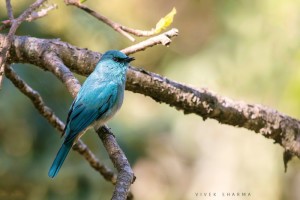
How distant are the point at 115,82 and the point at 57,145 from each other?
2.54 meters

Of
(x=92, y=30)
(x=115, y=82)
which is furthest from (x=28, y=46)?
(x=92, y=30)

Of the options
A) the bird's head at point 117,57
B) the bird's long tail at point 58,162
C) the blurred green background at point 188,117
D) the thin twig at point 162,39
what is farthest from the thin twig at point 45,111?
the blurred green background at point 188,117

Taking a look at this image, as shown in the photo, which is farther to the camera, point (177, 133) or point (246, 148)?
point (177, 133)

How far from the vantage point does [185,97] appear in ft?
11.5

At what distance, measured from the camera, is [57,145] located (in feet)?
19.5

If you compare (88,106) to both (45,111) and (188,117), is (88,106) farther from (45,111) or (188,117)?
(188,117)

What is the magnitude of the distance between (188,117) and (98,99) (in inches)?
133

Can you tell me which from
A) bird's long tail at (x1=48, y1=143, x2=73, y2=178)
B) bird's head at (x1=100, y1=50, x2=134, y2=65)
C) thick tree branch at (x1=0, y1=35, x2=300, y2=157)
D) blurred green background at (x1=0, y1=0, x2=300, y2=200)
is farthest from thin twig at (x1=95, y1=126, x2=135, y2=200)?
Answer: blurred green background at (x1=0, y1=0, x2=300, y2=200)

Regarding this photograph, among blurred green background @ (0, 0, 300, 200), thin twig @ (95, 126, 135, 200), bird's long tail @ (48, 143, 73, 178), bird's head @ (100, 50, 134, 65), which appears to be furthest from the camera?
blurred green background @ (0, 0, 300, 200)

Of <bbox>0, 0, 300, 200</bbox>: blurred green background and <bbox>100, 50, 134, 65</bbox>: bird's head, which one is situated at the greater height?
<bbox>0, 0, 300, 200</bbox>: blurred green background

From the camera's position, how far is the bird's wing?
3.31 metres

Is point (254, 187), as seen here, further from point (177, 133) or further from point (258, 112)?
point (258, 112)

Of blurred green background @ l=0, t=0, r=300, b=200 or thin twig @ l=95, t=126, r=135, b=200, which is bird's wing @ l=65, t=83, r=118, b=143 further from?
blurred green background @ l=0, t=0, r=300, b=200

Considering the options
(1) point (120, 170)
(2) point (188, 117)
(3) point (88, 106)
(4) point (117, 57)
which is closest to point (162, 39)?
(4) point (117, 57)
